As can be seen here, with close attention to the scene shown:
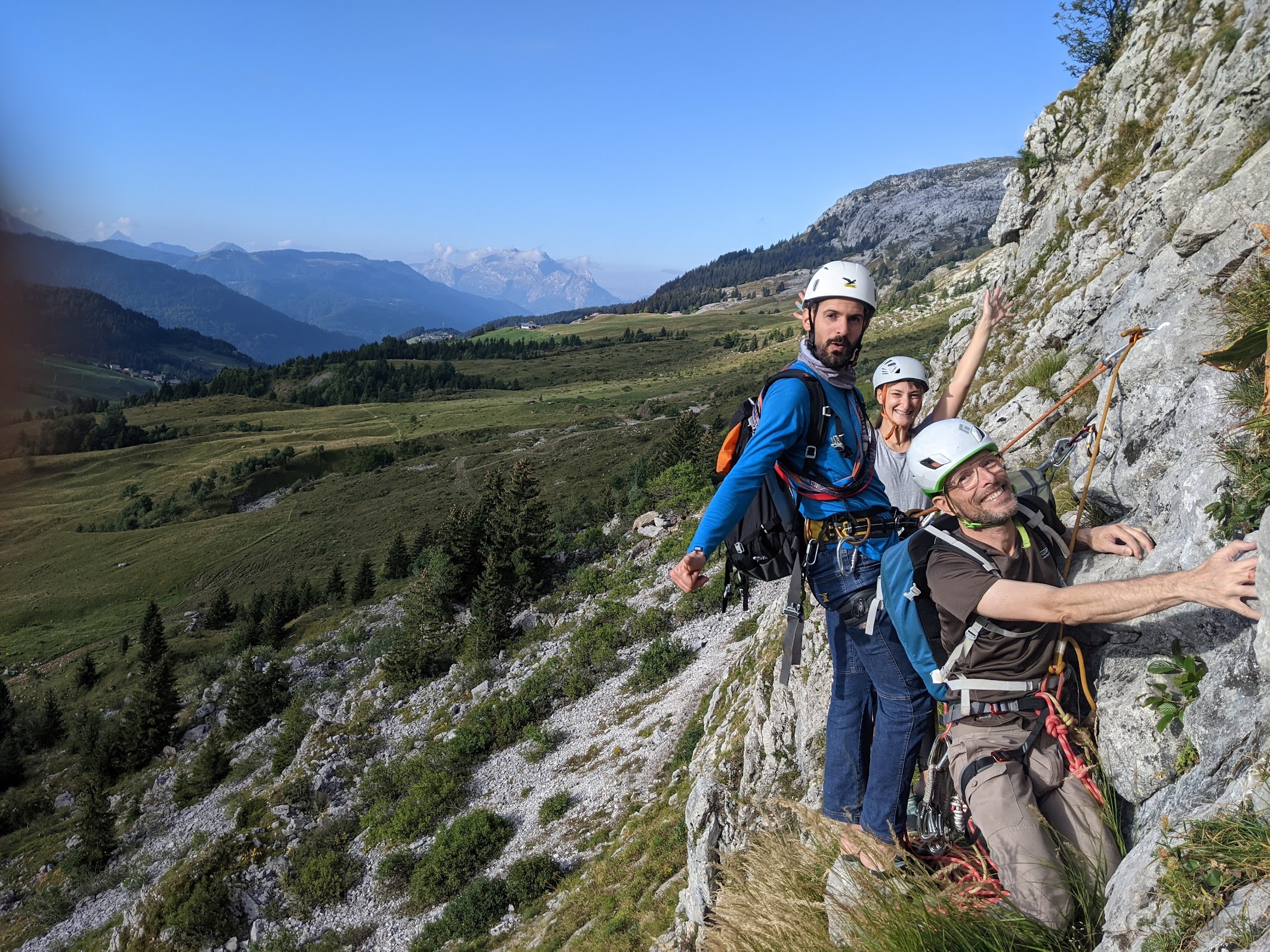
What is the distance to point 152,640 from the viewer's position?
174 feet

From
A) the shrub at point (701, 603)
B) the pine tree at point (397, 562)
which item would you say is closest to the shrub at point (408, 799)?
the shrub at point (701, 603)

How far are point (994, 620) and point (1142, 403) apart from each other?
8.99ft

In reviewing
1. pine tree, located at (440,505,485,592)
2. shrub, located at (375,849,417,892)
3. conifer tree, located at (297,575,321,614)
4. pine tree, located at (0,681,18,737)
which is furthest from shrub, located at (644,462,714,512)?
pine tree, located at (0,681,18,737)

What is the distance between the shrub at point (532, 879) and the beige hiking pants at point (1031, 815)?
44.6ft

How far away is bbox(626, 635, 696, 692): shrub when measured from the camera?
806 inches

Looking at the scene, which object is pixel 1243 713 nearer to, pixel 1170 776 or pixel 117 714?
pixel 1170 776

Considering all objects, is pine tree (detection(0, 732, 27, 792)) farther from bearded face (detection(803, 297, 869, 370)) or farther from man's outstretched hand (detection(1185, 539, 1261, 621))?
man's outstretched hand (detection(1185, 539, 1261, 621))

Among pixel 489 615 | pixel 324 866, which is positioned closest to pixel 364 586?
pixel 489 615

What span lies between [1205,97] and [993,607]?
1487cm

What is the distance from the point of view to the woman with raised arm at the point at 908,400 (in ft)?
17.5

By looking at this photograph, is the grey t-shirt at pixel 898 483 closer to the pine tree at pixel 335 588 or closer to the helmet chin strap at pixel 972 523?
the helmet chin strap at pixel 972 523

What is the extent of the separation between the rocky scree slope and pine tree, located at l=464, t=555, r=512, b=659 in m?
17.1

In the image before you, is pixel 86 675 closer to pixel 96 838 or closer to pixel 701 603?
pixel 96 838

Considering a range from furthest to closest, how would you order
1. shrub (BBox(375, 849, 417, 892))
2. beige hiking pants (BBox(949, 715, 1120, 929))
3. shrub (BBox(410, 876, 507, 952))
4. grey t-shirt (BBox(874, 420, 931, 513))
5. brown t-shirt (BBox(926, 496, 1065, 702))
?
shrub (BBox(375, 849, 417, 892)) < shrub (BBox(410, 876, 507, 952)) < grey t-shirt (BBox(874, 420, 931, 513)) < brown t-shirt (BBox(926, 496, 1065, 702)) < beige hiking pants (BBox(949, 715, 1120, 929))
